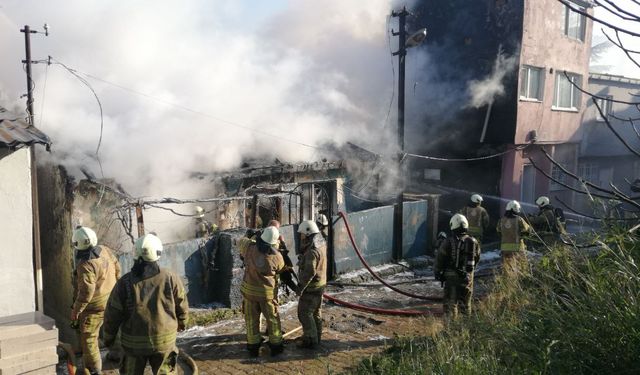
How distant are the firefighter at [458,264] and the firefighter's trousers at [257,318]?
240cm

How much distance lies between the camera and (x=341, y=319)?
7.56 m

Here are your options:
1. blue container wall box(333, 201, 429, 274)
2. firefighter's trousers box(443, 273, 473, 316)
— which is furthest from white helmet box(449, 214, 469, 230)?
blue container wall box(333, 201, 429, 274)

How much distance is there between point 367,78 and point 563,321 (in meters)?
12.5

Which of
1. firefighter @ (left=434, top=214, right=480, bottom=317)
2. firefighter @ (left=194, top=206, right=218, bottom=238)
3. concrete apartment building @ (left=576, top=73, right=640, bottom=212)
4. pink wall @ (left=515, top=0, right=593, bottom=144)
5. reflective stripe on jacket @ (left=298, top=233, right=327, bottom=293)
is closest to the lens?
reflective stripe on jacket @ (left=298, top=233, right=327, bottom=293)

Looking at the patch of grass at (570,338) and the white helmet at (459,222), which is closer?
the patch of grass at (570,338)

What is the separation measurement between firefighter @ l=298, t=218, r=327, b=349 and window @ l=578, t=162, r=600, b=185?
16416mm

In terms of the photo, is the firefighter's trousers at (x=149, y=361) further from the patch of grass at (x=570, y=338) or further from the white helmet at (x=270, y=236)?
the patch of grass at (x=570, y=338)

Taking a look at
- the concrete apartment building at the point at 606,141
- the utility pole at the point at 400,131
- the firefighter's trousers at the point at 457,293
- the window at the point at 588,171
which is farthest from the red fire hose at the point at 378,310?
the window at the point at 588,171

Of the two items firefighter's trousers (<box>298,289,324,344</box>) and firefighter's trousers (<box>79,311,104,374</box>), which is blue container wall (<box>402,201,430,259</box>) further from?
firefighter's trousers (<box>79,311,104,374</box>)

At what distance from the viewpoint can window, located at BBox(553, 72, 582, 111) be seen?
54.0ft

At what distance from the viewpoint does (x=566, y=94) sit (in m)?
17.0

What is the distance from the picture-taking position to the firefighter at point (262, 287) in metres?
5.85

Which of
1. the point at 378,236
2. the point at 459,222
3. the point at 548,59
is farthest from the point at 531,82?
the point at 459,222

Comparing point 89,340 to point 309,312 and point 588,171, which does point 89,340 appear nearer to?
point 309,312
